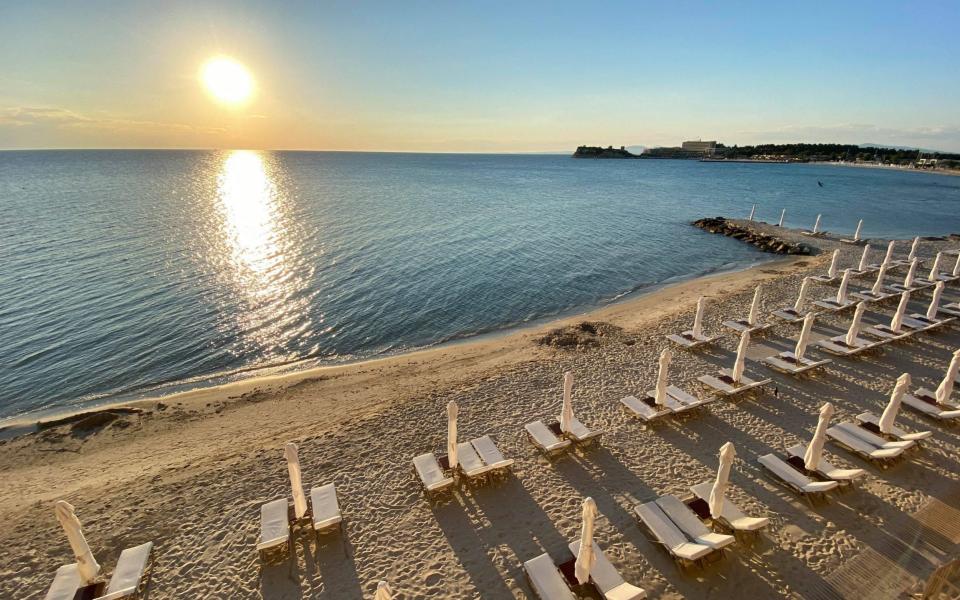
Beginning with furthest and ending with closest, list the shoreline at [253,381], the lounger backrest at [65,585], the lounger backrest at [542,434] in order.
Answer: the shoreline at [253,381] → the lounger backrest at [542,434] → the lounger backrest at [65,585]

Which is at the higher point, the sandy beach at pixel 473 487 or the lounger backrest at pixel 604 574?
the lounger backrest at pixel 604 574

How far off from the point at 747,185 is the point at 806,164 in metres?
140

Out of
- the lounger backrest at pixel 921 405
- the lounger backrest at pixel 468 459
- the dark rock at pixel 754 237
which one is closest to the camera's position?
the lounger backrest at pixel 468 459

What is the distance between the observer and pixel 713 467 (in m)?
8.91

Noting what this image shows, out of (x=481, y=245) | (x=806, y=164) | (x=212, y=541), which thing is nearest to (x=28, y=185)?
(x=481, y=245)

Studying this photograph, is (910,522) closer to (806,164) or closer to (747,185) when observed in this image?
(747,185)

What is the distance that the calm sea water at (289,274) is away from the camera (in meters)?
16.9

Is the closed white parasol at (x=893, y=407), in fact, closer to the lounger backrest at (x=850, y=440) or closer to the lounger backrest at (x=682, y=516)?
the lounger backrest at (x=850, y=440)

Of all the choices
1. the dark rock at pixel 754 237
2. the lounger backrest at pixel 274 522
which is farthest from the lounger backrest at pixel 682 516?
the dark rock at pixel 754 237

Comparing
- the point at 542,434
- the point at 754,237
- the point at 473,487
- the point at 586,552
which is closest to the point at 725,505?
the point at 586,552

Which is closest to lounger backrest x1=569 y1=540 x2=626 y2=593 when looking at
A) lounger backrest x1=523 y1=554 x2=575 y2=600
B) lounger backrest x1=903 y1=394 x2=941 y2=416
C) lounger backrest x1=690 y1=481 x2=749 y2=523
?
lounger backrest x1=523 y1=554 x2=575 y2=600

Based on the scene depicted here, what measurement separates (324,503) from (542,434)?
190 inches

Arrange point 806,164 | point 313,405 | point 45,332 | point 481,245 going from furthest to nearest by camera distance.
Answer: point 806,164, point 481,245, point 45,332, point 313,405

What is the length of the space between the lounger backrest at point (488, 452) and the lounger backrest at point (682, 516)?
2.96 meters
